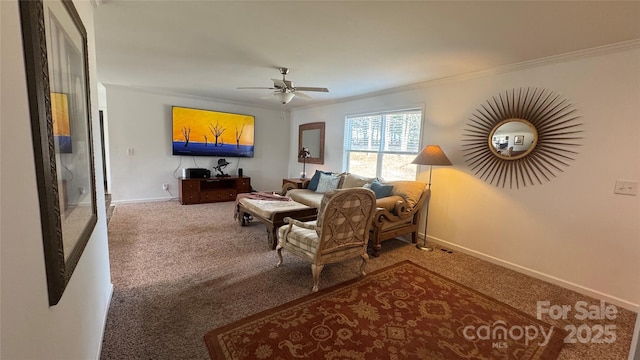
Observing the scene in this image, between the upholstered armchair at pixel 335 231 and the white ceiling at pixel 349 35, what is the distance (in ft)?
4.63

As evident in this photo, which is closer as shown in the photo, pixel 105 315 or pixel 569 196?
pixel 105 315

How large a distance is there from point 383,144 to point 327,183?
3.95 feet

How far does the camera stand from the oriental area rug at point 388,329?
1754 mm

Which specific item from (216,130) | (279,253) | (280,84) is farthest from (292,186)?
(279,253)

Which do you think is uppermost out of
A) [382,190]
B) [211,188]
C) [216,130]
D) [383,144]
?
[216,130]

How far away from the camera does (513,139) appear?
9.94ft

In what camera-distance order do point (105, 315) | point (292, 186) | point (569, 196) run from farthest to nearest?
point (292, 186) → point (569, 196) → point (105, 315)

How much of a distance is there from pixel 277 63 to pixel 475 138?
2.63 metres

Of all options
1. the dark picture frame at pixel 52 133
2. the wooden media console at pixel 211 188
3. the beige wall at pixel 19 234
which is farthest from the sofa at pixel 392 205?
the beige wall at pixel 19 234

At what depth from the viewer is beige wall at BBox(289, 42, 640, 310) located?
238cm

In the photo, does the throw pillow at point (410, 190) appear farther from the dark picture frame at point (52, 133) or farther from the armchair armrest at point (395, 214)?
the dark picture frame at point (52, 133)

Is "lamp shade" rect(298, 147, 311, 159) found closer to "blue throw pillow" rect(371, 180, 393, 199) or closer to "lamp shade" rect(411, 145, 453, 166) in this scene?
"blue throw pillow" rect(371, 180, 393, 199)

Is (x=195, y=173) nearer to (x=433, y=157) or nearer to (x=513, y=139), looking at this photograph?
(x=433, y=157)

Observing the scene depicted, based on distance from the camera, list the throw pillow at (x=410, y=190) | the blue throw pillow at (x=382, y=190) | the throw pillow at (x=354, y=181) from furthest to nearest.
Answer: the throw pillow at (x=354, y=181) < the blue throw pillow at (x=382, y=190) < the throw pillow at (x=410, y=190)
